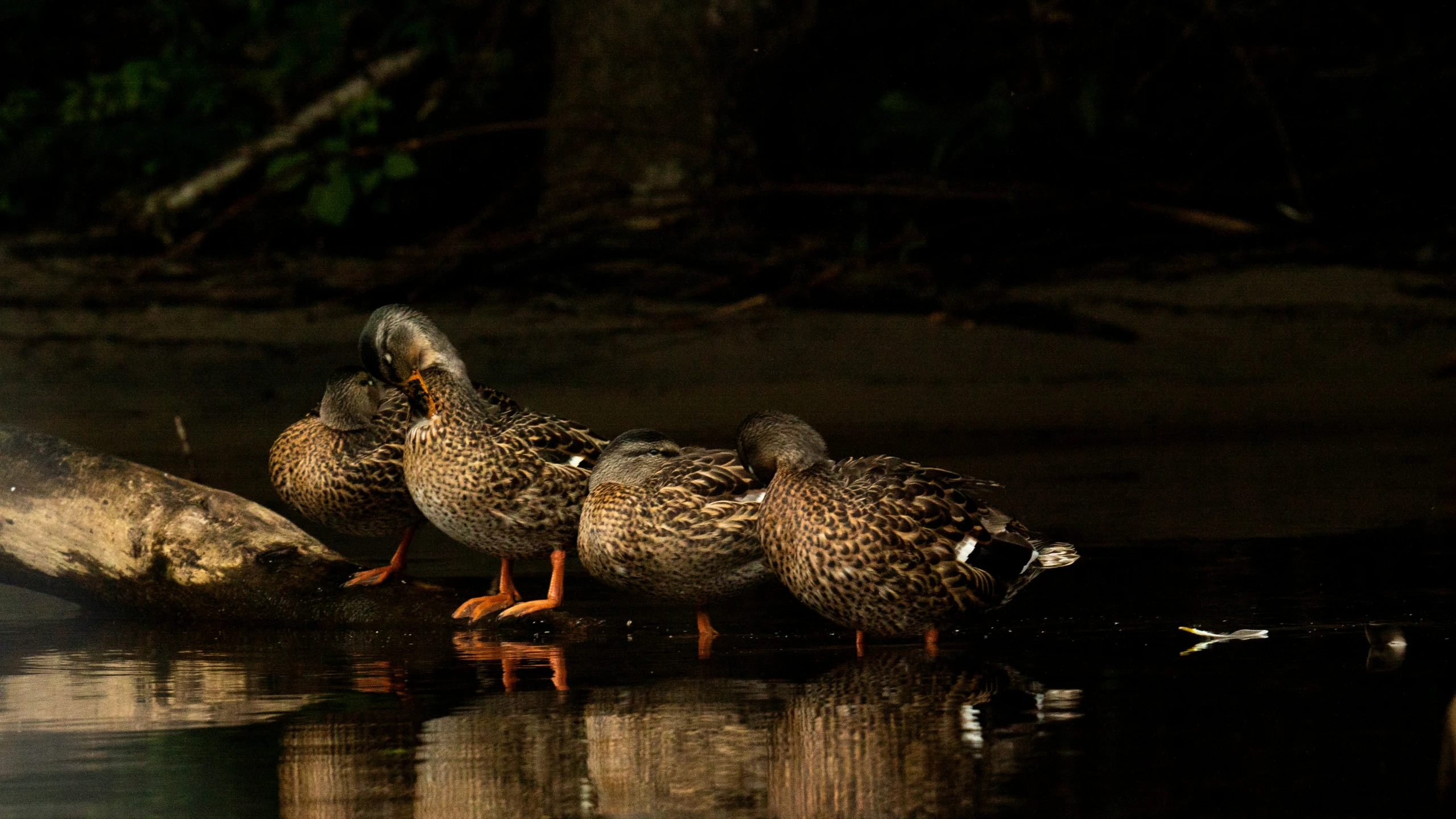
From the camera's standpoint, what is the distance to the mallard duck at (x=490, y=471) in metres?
7.21

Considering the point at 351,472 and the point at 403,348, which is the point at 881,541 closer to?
the point at 403,348

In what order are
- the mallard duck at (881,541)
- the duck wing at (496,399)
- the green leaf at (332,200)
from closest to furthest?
the mallard duck at (881,541) < the duck wing at (496,399) < the green leaf at (332,200)

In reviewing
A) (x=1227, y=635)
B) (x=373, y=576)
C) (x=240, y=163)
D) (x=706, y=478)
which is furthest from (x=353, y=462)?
(x=240, y=163)

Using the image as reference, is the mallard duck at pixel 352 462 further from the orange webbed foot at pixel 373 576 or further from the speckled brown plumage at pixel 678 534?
the speckled brown plumage at pixel 678 534

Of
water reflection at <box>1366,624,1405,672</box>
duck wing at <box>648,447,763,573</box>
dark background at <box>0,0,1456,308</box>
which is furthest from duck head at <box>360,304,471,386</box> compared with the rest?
dark background at <box>0,0,1456,308</box>

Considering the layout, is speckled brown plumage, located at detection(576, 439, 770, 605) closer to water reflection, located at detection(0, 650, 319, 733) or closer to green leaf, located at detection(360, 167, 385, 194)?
water reflection, located at detection(0, 650, 319, 733)

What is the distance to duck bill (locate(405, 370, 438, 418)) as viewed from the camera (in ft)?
24.3

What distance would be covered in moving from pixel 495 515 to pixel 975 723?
2403 millimetres

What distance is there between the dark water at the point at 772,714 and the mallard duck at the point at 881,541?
16 centimetres

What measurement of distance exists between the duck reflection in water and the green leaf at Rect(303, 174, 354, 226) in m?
9.30

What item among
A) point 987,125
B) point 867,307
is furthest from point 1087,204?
point 867,307

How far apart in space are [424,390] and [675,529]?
124 cm

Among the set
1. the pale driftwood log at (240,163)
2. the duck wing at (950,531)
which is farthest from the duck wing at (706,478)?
the pale driftwood log at (240,163)

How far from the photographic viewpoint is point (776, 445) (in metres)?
6.70
